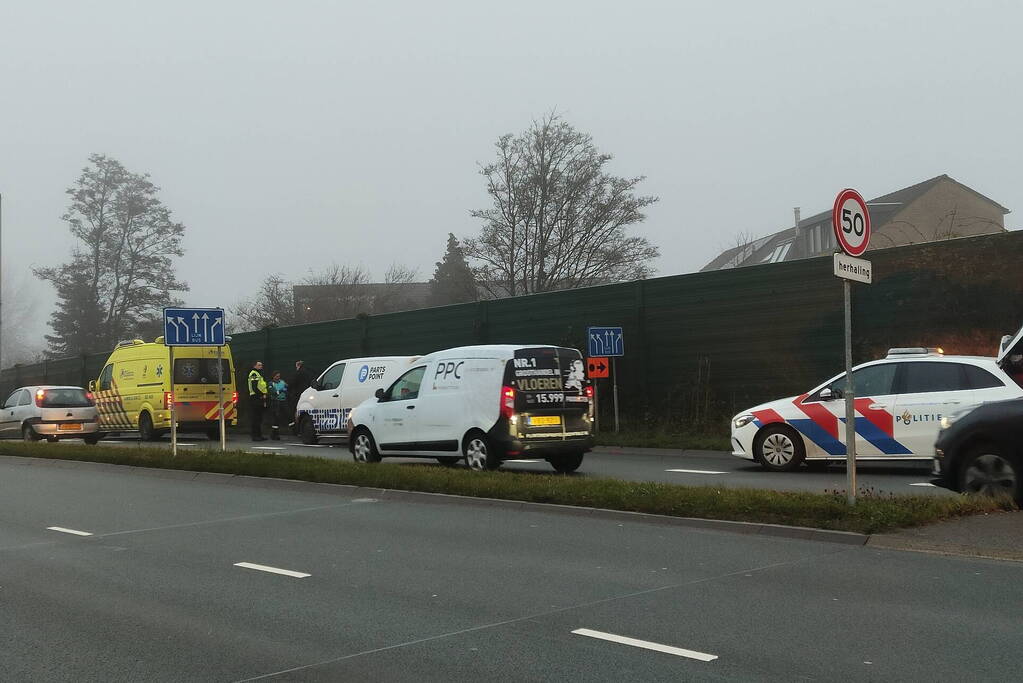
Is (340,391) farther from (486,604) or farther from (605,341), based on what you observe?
(486,604)

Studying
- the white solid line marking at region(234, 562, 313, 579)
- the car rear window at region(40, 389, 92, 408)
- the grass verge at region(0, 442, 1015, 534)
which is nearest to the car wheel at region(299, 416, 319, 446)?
the car rear window at region(40, 389, 92, 408)

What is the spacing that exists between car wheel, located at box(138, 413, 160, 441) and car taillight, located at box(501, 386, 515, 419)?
16350 mm

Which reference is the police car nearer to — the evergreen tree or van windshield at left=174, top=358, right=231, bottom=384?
van windshield at left=174, top=358, right=231, bottom=384

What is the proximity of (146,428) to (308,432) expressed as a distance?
600 centimetres

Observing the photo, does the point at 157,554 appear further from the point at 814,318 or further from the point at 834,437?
the point at 814,318

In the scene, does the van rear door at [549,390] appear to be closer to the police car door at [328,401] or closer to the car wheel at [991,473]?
the car wheel at [991,473]

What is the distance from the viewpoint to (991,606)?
665 cm

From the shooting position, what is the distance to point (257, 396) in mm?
27719

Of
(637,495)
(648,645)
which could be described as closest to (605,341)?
(637,495)

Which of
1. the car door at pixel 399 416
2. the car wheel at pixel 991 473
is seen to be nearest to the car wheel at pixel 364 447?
the car door at pixel 399 416

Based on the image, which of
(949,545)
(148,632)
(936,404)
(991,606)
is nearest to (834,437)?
(936,404)

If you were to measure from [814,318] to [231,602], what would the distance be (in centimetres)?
1543

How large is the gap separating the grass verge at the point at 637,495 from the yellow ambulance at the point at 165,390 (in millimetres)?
11045

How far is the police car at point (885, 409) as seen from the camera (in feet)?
45.6
